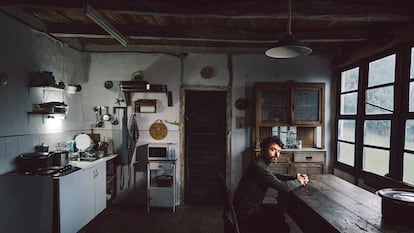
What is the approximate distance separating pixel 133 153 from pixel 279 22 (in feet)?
10.1

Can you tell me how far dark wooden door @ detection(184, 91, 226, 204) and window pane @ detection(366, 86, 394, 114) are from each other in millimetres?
2271

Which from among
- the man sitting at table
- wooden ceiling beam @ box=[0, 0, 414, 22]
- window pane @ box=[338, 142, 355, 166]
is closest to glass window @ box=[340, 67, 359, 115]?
window pane @ box=[338, 142, 355, 166]

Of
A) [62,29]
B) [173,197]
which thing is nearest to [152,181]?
[173,197]

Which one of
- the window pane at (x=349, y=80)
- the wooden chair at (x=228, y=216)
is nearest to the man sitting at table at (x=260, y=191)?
the wooden chair at (x=228, y=216)

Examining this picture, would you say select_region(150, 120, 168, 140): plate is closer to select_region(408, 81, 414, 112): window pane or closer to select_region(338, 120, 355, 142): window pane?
select_region(338, 120, 355, 142): window pane

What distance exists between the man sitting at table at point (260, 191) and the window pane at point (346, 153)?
6.64 feet

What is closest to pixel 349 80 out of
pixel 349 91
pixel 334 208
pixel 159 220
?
pixel 349 91

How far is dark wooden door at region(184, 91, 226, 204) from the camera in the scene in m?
5.03

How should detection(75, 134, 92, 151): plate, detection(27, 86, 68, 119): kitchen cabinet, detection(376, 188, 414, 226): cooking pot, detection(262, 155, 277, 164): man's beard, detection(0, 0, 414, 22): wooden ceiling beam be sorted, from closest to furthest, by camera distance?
detection(376, 188, 414, 226): cooking pot
detection(262, 155, 277, 164): man's beard
detection(0, 0, 414, 22): wooden ceiling beam
detection(27, 86, 68, 119): kitchen cabinet
detection(75, 134, 92, 151): plate

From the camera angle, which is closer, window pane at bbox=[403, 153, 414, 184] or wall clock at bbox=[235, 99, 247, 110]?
window pane at bbox=[403, 153, 414, 184]

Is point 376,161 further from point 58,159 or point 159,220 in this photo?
point 58,159

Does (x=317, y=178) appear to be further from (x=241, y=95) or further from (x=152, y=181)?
(x=152, y=181)

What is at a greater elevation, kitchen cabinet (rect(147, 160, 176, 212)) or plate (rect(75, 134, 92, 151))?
plate (rect(75, 134, 92, 151))

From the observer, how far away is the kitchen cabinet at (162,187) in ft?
14.5
